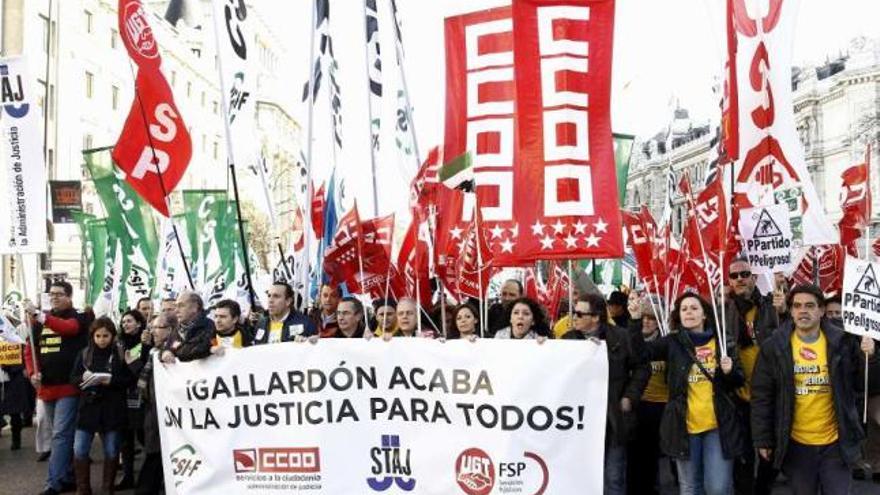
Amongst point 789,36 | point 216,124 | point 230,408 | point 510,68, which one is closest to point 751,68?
point 789,36

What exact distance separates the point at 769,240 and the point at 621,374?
269 centimetres

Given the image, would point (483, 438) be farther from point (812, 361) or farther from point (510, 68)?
point (510, 68)

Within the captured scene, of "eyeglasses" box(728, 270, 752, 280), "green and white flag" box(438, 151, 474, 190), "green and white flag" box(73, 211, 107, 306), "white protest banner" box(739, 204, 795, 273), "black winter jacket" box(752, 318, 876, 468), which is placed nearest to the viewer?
"black winter jacket" box(752, 318, 876, 468)

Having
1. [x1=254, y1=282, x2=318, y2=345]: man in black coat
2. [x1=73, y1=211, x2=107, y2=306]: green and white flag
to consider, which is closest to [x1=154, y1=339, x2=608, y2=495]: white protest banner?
[x1=254, y1=282, x2=318, y2=345]: man in black coat

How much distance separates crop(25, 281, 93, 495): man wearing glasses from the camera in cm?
→ 877

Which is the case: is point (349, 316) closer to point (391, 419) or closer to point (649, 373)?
point (391, 419)

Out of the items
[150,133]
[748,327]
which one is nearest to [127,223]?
[150,133]

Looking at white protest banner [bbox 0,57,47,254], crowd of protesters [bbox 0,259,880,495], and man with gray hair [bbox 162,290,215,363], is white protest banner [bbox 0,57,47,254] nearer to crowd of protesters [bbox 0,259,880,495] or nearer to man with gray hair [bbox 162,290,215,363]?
crowd of protesters [bbox 0,259,880,495]

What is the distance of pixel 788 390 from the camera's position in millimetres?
6121

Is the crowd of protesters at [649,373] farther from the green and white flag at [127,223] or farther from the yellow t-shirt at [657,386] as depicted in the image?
the green and white flag at [127,223]

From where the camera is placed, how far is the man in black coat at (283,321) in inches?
306

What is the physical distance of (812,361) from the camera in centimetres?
612

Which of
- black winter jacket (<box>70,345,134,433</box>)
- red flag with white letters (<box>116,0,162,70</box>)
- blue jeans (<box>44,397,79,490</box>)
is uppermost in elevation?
red flag with white letters (<box>116,0,162,70</box>)

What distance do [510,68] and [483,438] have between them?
2.80m
